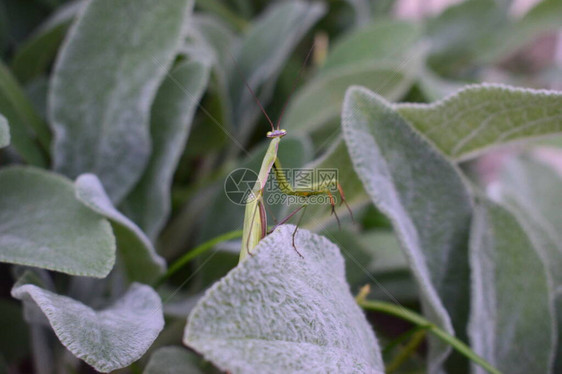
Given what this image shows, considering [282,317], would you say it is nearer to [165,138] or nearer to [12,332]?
[165,138]

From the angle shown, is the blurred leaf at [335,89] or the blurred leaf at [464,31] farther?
the blurred leaf at [464,31]

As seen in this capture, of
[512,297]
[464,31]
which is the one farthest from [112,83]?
[464,31]

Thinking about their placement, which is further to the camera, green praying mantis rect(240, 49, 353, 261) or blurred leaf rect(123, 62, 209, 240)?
blurred leaf rect(123, 62, 209, 240)

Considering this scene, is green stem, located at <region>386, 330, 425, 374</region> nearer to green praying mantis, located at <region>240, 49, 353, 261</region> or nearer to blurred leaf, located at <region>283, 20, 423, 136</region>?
green praying mantis, located at <region>240, 49, 353, 261</region>

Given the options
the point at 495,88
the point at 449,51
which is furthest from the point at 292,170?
the point at 449,51

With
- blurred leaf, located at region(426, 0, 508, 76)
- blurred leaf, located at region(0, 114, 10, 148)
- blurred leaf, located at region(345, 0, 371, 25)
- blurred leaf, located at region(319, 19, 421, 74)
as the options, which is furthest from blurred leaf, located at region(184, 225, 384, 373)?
blurred leaf, located at region(426, 0, 508, 76)

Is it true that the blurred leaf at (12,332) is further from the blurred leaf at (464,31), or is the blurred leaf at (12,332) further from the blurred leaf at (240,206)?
the blurred leaf at (464,31)

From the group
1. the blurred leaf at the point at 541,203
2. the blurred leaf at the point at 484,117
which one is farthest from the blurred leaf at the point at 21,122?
the blurred leaf at the point at 541,203
